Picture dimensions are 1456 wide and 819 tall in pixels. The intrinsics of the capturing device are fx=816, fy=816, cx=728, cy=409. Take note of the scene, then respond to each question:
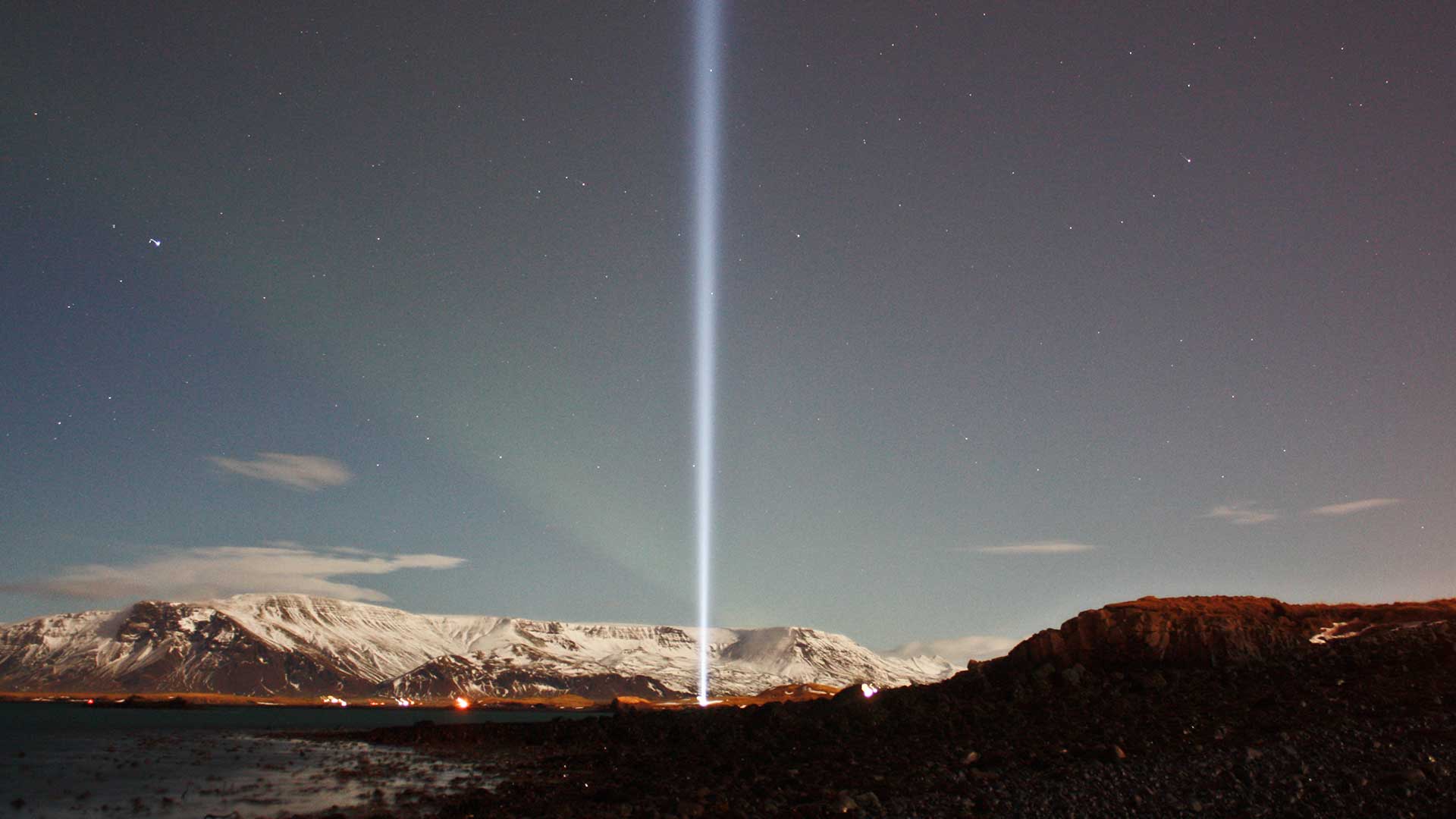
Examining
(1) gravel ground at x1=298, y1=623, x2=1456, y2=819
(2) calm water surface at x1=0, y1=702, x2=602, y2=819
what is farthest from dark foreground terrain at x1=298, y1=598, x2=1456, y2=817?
(2) calm water surface at x1=0, y1=702, x2=602, y2=819

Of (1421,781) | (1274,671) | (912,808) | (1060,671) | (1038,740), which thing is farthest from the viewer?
(1060,671)

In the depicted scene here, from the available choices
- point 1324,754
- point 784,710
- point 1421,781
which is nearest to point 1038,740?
point 1324,754

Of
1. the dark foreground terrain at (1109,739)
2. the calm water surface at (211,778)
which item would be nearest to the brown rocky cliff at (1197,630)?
the dark foreground terrain at (1109,739)

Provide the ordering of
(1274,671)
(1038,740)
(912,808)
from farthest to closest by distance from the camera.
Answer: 1. (1274,671)
2. (1038,740)
3. (912,808)

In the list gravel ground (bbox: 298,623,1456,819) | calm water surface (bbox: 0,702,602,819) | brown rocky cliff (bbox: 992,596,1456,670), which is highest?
brown rocky cliff (bbox: 992,596,1456,670)

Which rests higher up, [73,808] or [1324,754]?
[1324,754]

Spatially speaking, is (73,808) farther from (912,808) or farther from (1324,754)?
(1324,754)

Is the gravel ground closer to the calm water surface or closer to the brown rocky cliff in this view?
the brown rocky cliff
